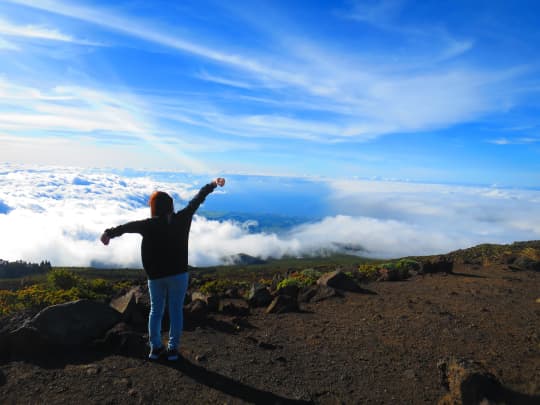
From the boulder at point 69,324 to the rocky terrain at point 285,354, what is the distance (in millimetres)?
16

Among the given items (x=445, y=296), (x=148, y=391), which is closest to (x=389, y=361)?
(x=148, y=391)

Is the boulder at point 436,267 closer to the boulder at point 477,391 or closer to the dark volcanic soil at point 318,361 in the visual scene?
the dark volcanic soil at point 318,361

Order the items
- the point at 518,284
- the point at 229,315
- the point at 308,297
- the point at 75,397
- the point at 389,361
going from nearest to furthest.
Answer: the point at 75,397 → the point at 389,361 → the point at 229,315 → the point at 308,297 → the point at 518,284

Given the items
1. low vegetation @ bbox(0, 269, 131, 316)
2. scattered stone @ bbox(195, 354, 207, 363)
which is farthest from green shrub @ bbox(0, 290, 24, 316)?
scattered stone @ bbox(195, 354, 207, 363)

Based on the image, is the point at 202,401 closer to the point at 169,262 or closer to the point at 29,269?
the point at 169,262

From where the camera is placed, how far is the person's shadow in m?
4.59

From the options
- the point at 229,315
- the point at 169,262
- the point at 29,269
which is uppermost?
the point at 169,262

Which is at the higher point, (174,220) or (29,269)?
(174,220)

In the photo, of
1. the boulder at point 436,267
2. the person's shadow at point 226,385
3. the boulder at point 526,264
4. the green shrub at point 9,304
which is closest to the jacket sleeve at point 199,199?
the person's shadow at point 226,385

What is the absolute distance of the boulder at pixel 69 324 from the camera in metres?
5.62

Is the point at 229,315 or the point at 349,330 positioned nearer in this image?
the point at 349,330

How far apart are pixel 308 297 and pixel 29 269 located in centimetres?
9940

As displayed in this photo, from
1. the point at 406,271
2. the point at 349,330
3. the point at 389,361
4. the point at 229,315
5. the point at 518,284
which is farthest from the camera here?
the point at 406,271

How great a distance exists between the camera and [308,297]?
1004 centimetres
